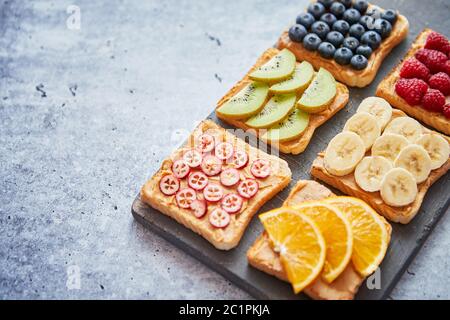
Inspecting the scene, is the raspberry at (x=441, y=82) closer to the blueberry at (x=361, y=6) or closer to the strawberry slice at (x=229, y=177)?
the blueberry at (x=361, y=6)

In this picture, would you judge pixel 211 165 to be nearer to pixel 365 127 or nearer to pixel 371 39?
pixel 365 127

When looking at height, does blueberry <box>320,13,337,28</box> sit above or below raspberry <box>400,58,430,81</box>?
above

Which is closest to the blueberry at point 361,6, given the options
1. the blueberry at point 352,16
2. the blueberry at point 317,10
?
the blueberry at point 352,16

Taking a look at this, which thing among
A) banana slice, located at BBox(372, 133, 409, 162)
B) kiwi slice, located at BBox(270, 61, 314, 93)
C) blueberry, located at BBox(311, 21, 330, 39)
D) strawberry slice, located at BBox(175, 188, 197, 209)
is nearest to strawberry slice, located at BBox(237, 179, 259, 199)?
strawberry slice, located at BBox(175, 188, 197, 209)

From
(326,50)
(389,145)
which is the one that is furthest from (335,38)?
(389,145)

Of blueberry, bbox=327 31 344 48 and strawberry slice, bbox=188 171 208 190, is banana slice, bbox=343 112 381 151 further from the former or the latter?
strawberry slice, bbox=188 171 208 190
